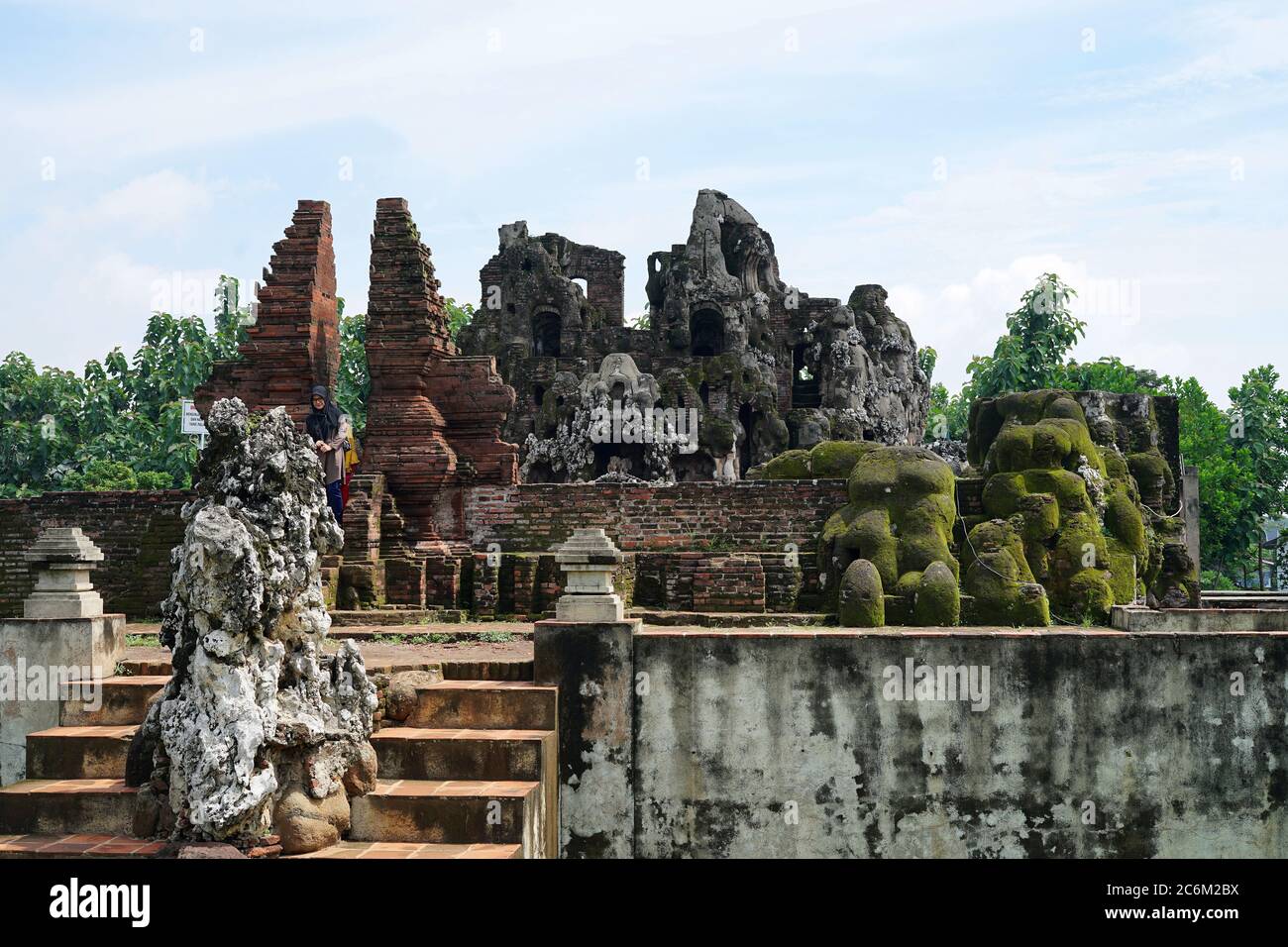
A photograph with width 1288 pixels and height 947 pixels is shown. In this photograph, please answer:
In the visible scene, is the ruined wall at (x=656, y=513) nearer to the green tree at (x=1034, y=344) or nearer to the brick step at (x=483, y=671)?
the brick step at (x=483, y=671)

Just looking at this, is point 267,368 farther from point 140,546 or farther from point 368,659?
point 368,659

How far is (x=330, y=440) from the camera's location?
1127 cm

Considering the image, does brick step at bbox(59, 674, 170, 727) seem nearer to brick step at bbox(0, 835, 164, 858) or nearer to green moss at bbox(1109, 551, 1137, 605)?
brick step at bbox(0, 835, 164, 858)

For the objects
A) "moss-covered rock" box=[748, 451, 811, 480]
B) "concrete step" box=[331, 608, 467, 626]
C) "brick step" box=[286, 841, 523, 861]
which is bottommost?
"brick step" box=[286, 841, 523, 861]

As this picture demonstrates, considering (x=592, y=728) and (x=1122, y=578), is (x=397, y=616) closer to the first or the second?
(x=592, y=728)

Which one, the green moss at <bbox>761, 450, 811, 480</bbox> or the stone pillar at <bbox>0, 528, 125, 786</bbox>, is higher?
the green moss at <bbox>761, 450, 811, 480</bbox>

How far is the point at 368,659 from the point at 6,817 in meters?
2.46

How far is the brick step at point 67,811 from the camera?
273 inches

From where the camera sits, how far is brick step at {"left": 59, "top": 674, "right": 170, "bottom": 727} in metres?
7.93

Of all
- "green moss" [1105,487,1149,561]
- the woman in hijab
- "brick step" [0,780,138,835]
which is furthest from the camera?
"green moss" [1105,487,1149,561]

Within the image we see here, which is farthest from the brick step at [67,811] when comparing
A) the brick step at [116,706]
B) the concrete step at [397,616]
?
the concrete step at [397,616]

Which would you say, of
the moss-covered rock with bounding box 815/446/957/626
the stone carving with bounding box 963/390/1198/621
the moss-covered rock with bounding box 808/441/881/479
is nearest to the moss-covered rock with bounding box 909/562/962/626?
the moss-covered rock with bounding box 815/446/957/626

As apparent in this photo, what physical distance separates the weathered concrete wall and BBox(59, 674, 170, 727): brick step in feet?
10.6

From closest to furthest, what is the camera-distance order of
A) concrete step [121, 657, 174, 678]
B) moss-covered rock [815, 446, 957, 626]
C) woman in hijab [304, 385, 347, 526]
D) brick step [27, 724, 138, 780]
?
1. brick step [27, 724, 138, 780]
2. concrete step [121, 657, 174, 678]
3. woman in hijab [304, 385, 347, 526]
4. moss-covered rock [815, 446, 957, 626]
